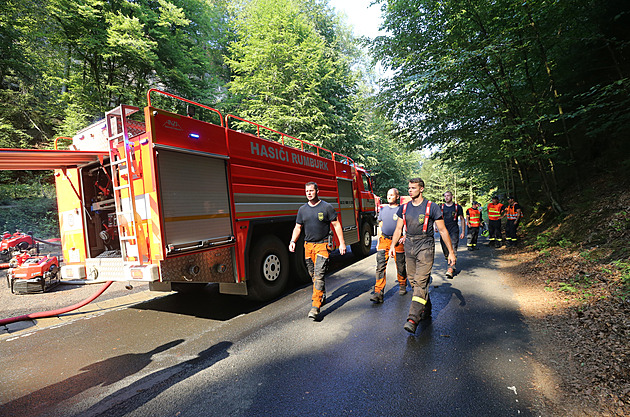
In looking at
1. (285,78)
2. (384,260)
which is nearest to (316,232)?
(384,260)

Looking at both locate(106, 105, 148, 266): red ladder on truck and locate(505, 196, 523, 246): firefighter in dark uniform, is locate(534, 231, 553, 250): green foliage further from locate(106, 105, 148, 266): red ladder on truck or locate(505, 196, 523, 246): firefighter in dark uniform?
locate(106, 105, 148, 266): red ladder on truck

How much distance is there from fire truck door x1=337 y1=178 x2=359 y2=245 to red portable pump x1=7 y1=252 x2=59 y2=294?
6869mm

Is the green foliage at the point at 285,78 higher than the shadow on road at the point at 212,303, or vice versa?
the green foliage at the point at 285,78

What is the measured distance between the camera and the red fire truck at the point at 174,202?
3.75 meters

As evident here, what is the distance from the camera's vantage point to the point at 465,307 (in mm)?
4391

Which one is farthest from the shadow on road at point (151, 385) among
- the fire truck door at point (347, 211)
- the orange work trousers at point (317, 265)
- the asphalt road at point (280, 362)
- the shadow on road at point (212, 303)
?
the fire truck door at point (347, 211)

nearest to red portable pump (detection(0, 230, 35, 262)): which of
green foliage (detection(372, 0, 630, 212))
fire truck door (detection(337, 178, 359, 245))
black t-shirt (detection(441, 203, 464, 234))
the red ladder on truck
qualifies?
the red ladder on truck

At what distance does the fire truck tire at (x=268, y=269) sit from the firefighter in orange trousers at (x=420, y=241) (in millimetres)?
2393

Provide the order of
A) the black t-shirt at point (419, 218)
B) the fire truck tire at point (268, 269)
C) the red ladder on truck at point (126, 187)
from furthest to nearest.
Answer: the fire truck tire at point (268, 269) < the black t-shirt at point (419, 218) < the red ladder on truck at point (126, 187)

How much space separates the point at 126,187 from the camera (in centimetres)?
392

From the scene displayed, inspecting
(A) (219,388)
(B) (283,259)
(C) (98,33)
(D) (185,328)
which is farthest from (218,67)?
(A) (219,388)

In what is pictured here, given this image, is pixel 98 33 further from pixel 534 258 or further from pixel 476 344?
pixel 534 258

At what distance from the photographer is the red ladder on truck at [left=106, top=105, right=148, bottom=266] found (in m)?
3.80

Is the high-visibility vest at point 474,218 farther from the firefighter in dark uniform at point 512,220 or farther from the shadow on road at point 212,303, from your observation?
the shadow on road at point 212,303
